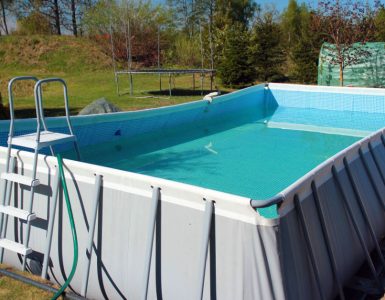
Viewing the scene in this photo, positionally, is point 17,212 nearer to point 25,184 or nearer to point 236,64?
point 25,184

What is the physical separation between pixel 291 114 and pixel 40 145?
31.7ft

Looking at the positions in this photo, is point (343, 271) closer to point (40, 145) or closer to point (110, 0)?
point (40, 145)

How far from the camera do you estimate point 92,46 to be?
21906 millimetres

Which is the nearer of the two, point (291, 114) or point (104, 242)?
point (104, 242)

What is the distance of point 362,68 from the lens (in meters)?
14.7

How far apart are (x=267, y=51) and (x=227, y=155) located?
10671 millimetres

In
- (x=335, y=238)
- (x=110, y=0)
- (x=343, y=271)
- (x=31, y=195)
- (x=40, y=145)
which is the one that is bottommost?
(x=343, y=271)

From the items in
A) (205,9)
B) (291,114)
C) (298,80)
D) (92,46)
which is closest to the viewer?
(291,114)

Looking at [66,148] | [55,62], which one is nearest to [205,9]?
[55,62]

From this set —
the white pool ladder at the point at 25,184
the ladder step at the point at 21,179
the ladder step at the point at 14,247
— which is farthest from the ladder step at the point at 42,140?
the ladder step at the point at 14,247

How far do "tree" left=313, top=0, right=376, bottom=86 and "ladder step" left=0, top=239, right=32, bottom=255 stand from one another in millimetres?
12849

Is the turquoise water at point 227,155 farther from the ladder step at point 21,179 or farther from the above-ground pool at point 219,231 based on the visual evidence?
the ladder step at point 21,179

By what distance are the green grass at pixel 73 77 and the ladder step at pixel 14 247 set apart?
24.3 ft

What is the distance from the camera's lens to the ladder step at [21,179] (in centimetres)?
325
